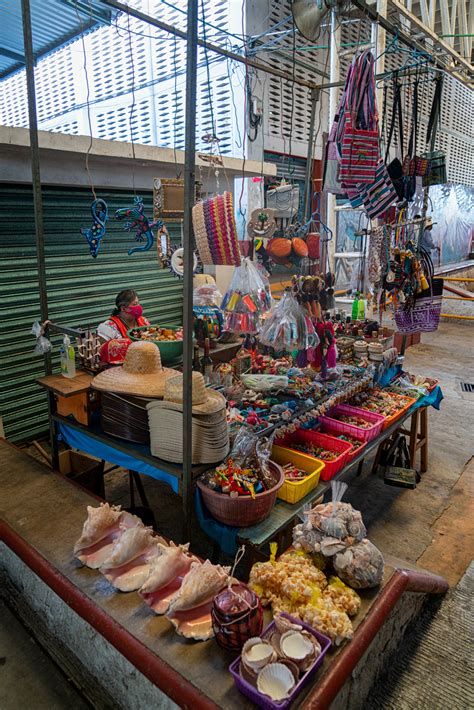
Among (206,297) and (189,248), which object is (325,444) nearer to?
(206,297)

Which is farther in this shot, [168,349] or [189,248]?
[168,349]

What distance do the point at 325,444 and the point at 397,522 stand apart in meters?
1.25

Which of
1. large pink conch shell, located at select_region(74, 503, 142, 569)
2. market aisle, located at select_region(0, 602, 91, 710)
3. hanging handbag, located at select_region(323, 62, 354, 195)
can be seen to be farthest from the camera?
hanging handbag, located at select_region(323, 62, 354, 195)

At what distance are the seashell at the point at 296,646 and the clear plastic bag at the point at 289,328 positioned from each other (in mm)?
2088

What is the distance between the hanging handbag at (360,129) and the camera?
3.74 m

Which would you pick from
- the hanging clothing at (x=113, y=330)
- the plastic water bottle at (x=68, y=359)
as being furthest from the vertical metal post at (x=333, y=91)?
the plastic water bottle at (x=68, y=359)

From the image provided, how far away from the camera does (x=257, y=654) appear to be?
1746mm

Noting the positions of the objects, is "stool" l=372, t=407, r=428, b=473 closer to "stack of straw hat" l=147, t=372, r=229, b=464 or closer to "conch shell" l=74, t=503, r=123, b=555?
"stack of straw hat" l=147, t=372, r=229, b=464

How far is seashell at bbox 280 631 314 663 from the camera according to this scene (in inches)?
69.0

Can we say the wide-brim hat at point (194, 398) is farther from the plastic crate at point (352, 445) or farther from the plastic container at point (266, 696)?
the plastic crate at point (352, 445)

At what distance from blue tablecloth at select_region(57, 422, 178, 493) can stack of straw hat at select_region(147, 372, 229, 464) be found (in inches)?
5.2

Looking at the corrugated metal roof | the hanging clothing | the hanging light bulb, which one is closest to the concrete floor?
the hanging clothing

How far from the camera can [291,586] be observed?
6.72 feet

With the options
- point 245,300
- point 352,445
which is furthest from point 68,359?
point 352,445
